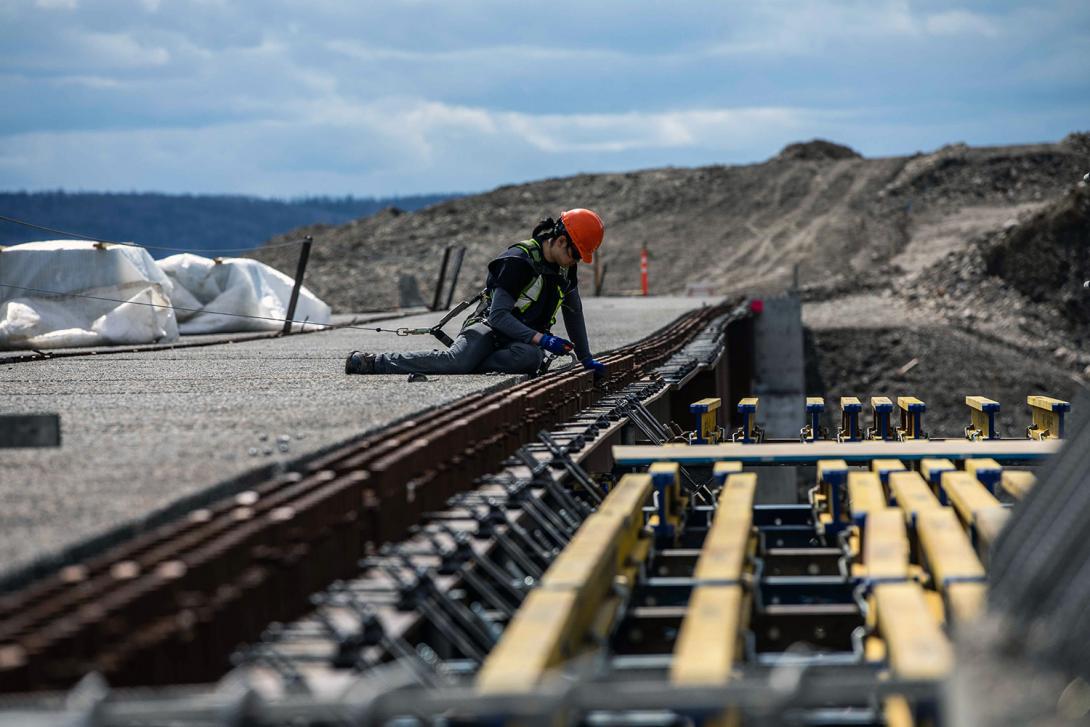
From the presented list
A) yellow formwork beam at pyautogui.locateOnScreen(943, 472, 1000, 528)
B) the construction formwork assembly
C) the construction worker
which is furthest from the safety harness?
yellow formwork beam at pyautogui.locateOnScreen(943, 472, 1000, 528)

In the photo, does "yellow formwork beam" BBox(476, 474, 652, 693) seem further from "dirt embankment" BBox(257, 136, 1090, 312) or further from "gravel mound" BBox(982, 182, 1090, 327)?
"dirt embankment" BBox(257, 136, 1090, 312)

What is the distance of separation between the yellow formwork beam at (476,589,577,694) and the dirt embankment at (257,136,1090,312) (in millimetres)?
36220

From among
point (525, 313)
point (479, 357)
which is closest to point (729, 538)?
point (525, 313)

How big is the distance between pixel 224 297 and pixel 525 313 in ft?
34.0

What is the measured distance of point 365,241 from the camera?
59531 mm

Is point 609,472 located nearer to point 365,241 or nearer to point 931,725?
point 931,725

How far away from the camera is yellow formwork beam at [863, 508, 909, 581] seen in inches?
188

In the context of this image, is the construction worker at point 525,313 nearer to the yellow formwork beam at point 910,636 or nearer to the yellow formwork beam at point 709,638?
the yellow formwork beam at point 709,638

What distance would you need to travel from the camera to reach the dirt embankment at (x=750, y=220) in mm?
47031

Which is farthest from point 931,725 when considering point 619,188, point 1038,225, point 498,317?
point 619,188

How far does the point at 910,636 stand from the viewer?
383cm

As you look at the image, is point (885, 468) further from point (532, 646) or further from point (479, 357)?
point (479, 357)

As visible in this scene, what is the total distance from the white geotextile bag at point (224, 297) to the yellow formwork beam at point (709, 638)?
1557 centimetres

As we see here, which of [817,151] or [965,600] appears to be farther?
[817,151]
